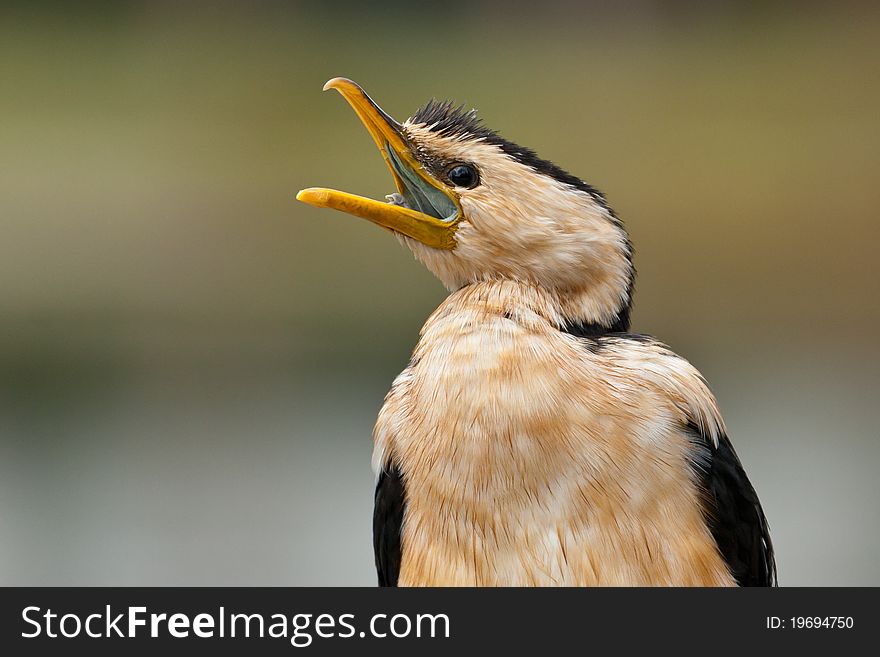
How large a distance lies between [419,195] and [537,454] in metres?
0.25

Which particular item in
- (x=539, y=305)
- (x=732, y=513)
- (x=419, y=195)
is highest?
(x=419, y=195)

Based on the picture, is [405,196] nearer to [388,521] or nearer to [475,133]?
[475,133]

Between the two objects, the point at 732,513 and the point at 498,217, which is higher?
the point at 498,217

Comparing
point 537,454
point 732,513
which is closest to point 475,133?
point 537,454

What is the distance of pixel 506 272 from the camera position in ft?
2.73

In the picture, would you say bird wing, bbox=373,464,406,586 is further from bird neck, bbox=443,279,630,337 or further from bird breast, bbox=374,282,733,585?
bird neck, bbox=443,279,630,337

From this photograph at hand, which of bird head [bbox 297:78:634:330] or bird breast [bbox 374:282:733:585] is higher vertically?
bird head [bbox 297:78:634:330]

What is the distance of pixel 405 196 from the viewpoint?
0.87 meters

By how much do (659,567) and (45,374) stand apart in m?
2.41

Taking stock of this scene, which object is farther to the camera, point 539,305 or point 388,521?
point 388,521

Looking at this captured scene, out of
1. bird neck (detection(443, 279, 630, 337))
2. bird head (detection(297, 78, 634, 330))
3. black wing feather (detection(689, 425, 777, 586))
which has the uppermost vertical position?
bird head (detection(297, 78, 634, 330))

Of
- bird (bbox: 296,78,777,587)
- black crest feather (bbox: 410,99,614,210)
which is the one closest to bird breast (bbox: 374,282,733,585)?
bird (bbox: 296,78,777,587)

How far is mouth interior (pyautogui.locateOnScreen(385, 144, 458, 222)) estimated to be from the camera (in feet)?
2.79
